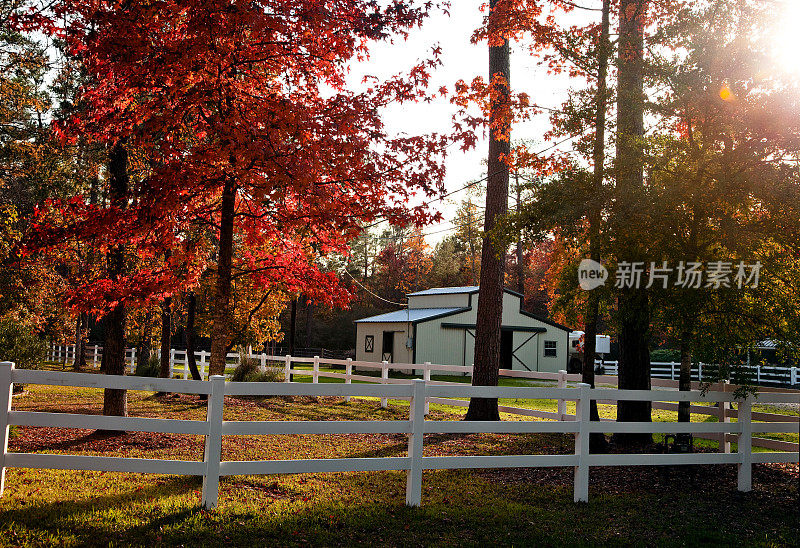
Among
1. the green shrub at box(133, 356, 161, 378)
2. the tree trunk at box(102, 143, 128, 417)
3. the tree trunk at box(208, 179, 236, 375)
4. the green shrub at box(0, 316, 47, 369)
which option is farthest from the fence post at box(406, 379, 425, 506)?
the green shrub at box(133, 356, 161, 378)

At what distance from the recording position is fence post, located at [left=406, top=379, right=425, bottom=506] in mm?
6746

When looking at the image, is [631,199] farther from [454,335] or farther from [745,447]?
[454,335]

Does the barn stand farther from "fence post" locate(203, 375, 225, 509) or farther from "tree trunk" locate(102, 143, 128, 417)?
"fence post" locate(203, 375, 225, 509)

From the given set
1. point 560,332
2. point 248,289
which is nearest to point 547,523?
point 248,289

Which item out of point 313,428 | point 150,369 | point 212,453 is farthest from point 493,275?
point 150,369

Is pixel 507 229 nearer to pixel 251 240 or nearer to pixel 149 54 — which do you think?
pixel 251 240

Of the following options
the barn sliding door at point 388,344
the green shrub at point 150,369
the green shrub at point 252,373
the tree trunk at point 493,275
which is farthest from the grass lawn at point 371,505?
the barn sliding door at point 388,344

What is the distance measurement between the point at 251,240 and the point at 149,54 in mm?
2844

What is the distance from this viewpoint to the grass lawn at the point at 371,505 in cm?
555

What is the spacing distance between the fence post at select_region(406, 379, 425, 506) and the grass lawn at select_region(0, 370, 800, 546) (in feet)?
0.52

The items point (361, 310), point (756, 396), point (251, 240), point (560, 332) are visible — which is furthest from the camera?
point (361, 310)

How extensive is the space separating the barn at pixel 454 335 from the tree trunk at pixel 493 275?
20028 mm

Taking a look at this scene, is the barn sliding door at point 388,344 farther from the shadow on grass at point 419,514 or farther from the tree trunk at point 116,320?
the shadow on grass at point 419,514

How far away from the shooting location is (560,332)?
1523 inches
